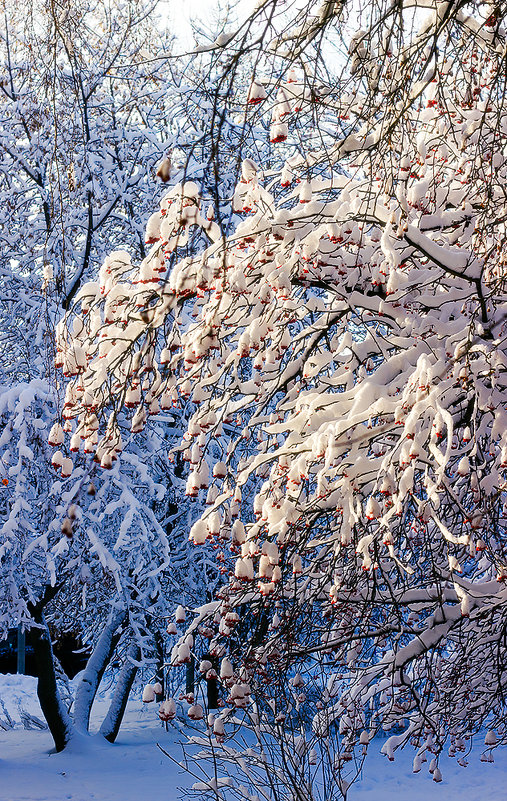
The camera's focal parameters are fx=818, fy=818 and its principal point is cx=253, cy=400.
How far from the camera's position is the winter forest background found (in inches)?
129

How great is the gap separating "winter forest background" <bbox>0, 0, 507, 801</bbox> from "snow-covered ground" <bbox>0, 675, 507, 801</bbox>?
0.07 meters

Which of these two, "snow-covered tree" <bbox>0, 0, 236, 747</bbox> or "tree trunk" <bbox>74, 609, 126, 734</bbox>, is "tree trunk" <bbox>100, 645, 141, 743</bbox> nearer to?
"snow-covered tree" <bbox>0, 0, 236, 747</bbox>

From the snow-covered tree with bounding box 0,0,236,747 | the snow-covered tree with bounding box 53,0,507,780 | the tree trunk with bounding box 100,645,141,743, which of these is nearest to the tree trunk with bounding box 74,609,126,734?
the snow-covered tree with bounding box 0,0,236,747

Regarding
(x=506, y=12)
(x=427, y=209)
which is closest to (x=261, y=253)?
(x=427, y=209)

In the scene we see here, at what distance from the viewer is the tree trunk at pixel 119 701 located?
37.0ft

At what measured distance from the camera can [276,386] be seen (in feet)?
14.6

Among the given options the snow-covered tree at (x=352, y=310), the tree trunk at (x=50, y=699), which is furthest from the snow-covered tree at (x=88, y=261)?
the snow-covered tree at (x=352, y=310)

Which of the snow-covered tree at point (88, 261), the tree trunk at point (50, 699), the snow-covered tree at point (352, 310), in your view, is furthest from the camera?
the tree trunk at point (50, 699)

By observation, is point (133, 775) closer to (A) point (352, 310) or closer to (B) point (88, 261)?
(B) point (88, 261)

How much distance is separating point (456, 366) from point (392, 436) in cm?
124

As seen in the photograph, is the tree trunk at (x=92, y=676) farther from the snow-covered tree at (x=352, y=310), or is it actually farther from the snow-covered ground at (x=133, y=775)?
the snow-covered tree at (x=352, y=310)

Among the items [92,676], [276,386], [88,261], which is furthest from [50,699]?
[276,386]

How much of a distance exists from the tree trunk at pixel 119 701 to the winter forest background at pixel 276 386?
0.03 metres

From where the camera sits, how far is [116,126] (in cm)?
1078
